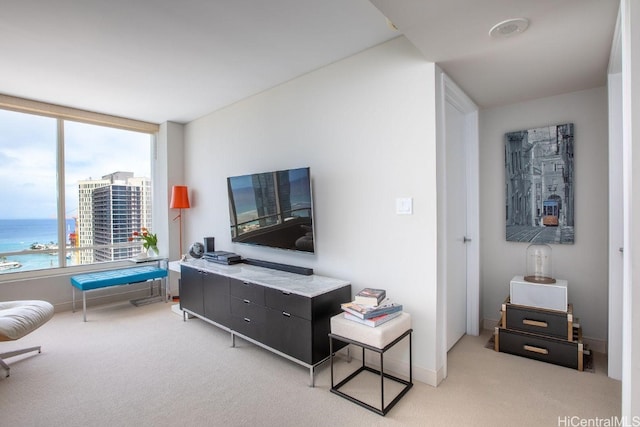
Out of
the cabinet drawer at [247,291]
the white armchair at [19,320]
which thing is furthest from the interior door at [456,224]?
the white armchair at [19,320]

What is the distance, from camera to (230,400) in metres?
2.09

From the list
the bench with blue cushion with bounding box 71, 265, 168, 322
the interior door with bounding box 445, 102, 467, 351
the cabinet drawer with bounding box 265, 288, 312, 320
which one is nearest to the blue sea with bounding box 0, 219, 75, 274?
the bench with blue cushion with bounding box 71, 265, 168, 322

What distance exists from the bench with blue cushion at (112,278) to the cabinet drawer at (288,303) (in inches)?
91.0

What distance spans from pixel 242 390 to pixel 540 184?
3061mm

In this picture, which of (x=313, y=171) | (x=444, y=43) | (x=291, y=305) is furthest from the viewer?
(x=313, y=171)

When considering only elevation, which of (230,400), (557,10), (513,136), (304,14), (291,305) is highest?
(304,14)

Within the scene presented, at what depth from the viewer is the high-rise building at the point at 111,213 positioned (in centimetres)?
434

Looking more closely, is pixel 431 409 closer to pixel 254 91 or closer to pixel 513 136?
pixel 513 136

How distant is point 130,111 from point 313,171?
2.88 m

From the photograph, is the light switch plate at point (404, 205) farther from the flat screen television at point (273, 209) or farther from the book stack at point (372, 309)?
the flat screen television at point (273, 209)

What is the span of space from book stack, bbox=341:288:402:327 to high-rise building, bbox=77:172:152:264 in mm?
3967

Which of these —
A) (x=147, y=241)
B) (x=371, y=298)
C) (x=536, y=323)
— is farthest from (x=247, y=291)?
(x=147, y=241)

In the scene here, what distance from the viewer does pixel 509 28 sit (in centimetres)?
175

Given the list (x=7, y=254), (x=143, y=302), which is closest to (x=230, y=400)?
(x=143, y=302)
